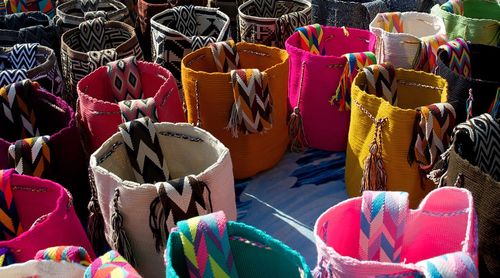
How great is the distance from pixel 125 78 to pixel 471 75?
3.16 feet

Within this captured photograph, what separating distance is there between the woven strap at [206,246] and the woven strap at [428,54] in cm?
96

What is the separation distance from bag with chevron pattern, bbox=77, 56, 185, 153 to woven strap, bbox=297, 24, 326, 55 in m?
0.48

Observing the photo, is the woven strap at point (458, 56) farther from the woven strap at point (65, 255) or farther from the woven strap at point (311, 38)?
the woven strap at point (65, 255)

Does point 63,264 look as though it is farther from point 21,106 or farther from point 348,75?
point 348,75

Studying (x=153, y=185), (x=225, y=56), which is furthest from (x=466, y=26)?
(x=153, y=185)

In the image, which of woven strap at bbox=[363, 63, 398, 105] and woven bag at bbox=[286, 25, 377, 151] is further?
woven bag at bbox=[286, 25, 377, 151]

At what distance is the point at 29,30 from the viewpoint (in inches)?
72.4

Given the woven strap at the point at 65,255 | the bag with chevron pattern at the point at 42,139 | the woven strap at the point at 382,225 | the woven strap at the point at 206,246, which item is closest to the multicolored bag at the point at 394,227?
the woven strap at the point at 382,225

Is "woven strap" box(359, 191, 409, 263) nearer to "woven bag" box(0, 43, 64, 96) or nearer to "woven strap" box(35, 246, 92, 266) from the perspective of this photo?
"woven strap" box(35, 246, 92, 266)

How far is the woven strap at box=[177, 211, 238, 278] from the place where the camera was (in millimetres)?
853

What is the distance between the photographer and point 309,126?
1683mm

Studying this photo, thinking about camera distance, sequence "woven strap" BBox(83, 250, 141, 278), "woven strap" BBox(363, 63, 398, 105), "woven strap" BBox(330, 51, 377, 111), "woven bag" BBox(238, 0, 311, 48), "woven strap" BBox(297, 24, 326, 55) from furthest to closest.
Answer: "woven bag" BBox(238, 0, 311, 48) → "woven strap" BBox(297, 24, 326, 55) → "woven strap" BBox(330, 51, 377, 111) → "woven strap" BBox(363, 63, 398, 105) → "woven strap" BBox(83, 250, 141, 278)

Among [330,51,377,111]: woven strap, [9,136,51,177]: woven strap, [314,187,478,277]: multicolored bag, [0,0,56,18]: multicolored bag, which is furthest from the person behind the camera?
[0,0,56,18]: multicolored bag

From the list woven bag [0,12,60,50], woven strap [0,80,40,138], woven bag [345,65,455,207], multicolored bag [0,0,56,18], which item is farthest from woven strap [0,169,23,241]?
multicolored bag [0,0,56,18]
